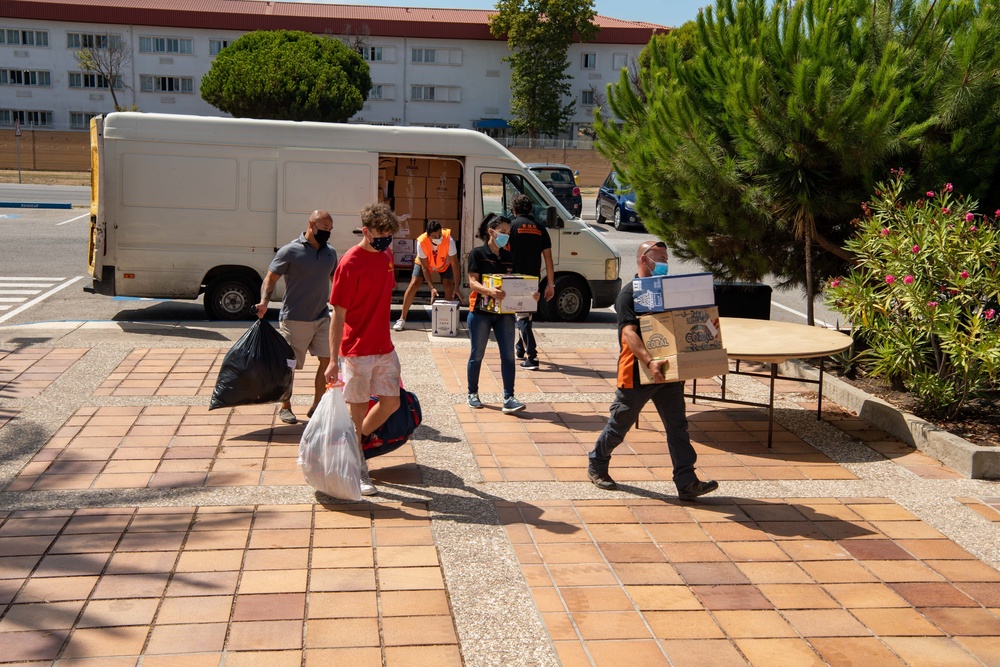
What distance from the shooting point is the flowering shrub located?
746cm

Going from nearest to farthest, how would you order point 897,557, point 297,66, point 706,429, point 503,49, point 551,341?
point 897,557
point 706,429
point 551,341
point 297,66
point 503,49

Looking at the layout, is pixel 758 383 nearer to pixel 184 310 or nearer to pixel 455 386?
pixel 455 386

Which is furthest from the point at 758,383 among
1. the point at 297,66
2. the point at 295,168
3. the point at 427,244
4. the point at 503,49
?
the point at 503,49

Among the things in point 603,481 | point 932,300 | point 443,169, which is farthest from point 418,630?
point 443,169

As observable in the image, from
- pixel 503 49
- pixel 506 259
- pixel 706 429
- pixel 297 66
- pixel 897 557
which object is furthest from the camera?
pixel 503 49

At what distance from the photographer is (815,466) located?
287 inches

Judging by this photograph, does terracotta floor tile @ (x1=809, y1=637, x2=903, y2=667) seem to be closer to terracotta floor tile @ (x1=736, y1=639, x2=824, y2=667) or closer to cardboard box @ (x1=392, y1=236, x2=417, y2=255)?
terracotta floor tile @ (x1=736, y1=639, x2=824, y2=667)

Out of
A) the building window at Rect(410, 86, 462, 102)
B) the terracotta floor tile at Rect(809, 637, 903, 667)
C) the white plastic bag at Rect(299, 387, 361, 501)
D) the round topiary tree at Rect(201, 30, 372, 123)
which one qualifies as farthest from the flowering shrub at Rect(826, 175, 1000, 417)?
the building window at Rect(410, 86, 462, 102)

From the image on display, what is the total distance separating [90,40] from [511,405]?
66.7m

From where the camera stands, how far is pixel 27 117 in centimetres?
6819

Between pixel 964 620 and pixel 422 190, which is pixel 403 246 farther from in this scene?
pixel 964 620

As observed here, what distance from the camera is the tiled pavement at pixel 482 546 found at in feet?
15.0

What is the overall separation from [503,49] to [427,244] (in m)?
60.6

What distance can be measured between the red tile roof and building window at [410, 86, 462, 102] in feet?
11.1
